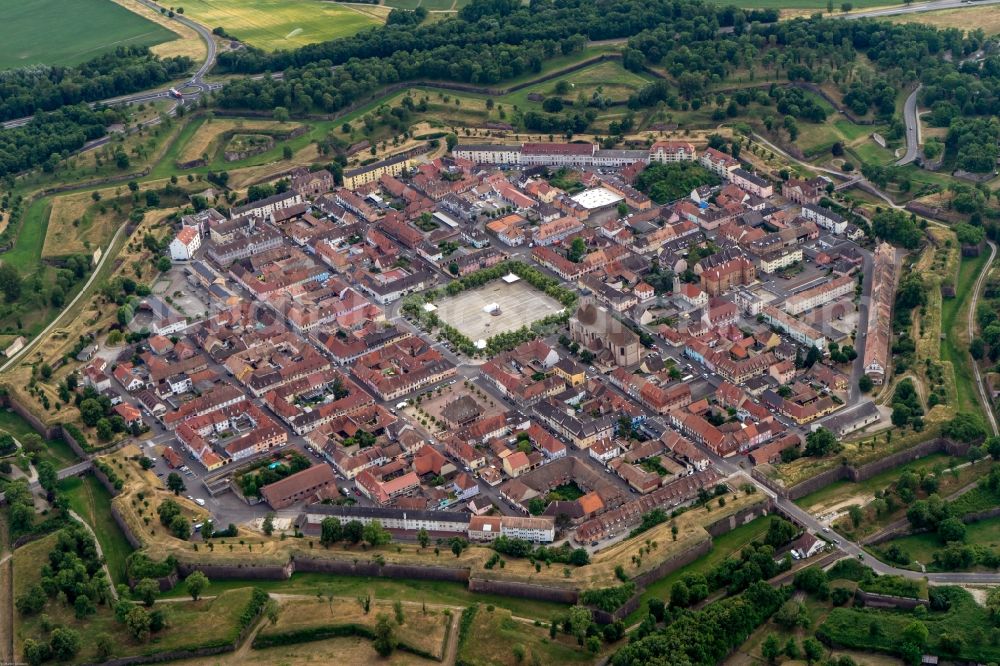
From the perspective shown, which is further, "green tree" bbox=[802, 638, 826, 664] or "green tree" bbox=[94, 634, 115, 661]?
"green tree" bbox=[94, 634, 115, 661]

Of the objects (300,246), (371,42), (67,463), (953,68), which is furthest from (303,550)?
(953,68)

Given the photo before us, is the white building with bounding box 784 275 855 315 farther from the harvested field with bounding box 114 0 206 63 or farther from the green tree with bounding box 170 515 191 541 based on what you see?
the harvested field with bounding box 114 0 206 63

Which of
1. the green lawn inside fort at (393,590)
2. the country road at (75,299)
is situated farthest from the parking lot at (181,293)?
the green lawn inside fort at (393,590)

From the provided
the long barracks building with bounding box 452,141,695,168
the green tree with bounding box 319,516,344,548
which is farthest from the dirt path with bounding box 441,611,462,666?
the long barracks building with bounding box 452,141,695,168

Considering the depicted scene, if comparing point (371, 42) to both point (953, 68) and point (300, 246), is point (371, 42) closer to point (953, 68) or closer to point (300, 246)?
point (300, 246)

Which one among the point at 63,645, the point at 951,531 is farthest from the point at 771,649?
the point at 63,645

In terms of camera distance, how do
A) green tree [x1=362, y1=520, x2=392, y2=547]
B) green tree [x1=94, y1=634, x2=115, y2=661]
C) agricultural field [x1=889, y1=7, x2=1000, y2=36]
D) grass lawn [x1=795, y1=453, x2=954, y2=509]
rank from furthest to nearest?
agricultural field [x1=889, y1=7, x2=1000, y2=36] < grass lawn [x1=795, y1=453, x2=954, y2=509] < green tree [x1=362, y1=520, x2=392, y2=547] < green tree [x1=94, y1=634, x2=115, y2=661]

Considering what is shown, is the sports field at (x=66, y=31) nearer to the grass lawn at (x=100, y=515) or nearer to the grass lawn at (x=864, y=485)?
the grass lawn at (x=100, y=515)
